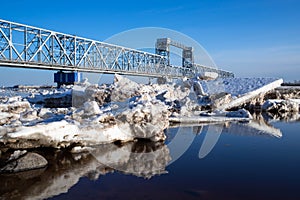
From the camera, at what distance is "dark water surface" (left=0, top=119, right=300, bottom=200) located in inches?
211

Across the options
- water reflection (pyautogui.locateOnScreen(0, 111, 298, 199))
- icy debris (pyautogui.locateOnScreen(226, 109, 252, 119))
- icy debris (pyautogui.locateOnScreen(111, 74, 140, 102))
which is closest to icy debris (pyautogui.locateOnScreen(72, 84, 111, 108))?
icy debris (pyautogui.locateOnScreen(111, 74, 140, 102))

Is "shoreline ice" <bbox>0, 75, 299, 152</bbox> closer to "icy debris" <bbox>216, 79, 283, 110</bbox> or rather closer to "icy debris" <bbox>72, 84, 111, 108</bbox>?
"icy debris" <bbox>72, 84, 111, 108</bbox>

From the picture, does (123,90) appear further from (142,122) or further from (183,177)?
(183,177)

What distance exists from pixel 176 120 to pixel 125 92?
327cm

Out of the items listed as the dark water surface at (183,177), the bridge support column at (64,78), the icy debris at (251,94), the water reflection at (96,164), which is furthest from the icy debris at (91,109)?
the bridge support column at (64,78)

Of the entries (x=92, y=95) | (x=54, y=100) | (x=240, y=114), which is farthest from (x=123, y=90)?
(x=240, y=114)

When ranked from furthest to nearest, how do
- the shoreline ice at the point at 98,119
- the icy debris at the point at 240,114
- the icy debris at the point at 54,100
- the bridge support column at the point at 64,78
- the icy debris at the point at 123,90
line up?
1. the bridge support column at the point at 64,78
2. the icy debris at the point at 54,100
3. the icy debris at the point at 240,114
4. the icy debris at the point at 123,90
5. the shoreline ice at the point at 98,119

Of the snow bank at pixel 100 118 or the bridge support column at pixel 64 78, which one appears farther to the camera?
the bridge support column at pixel 64 78

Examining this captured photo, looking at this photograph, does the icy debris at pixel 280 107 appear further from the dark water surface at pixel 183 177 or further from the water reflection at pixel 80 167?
the water reflection at pixel 80 167

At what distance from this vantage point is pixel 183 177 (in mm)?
6324

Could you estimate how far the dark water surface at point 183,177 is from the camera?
5.35 m

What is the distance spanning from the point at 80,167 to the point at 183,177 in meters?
2.46

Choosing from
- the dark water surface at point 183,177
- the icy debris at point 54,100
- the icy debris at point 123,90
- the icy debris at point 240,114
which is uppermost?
the icy debris at point 123,90

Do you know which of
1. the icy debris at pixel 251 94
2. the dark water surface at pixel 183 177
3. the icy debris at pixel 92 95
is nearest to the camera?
the dark water surface at pixel 183 177
